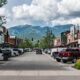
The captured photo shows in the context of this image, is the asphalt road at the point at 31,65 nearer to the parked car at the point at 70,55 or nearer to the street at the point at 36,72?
the street at the point at 36,72

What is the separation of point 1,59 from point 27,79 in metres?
20.3

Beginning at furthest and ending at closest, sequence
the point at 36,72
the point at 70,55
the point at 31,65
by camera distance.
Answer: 1. the point at 70,55
2. the point at 31,65
3. the point at 36,72

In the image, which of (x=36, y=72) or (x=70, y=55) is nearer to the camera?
(x=36, y=72)

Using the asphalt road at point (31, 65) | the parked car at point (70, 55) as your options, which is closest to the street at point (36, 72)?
the asphalt road at point (31, 65)

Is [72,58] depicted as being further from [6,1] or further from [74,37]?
[74,37]

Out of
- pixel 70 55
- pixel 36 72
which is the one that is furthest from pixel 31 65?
pixel 36 72

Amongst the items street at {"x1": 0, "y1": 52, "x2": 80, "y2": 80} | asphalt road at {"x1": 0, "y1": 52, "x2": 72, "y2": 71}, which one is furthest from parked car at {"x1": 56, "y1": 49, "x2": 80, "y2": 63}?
street at {"x1": 0, "y1": 52, "x2": 80, "y2": 80}

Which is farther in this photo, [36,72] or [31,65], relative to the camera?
[31,65]

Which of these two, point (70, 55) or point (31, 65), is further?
point (70, 55)

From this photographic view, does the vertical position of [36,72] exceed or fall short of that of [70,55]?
it falls short

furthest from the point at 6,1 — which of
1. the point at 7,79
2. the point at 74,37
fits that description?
the point at 74,37

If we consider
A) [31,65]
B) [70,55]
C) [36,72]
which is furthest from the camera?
[70,55]

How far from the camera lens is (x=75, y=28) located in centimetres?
9488

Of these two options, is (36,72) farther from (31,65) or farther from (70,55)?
(70,55)
